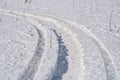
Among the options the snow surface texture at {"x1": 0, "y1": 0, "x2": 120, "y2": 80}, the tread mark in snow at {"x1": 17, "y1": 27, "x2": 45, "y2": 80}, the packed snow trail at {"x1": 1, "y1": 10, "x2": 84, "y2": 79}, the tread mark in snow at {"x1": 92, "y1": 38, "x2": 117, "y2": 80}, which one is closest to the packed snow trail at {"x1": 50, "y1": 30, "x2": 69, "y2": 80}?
the snow surface texture at {"x1": 0, "y1": 0, "x2": 120, "y2": 80}

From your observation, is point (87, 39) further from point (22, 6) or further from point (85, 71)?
point (22, 6)

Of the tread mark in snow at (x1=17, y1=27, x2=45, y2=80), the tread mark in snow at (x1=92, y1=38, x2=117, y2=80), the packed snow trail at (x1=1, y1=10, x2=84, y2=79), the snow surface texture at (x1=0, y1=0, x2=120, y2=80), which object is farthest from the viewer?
the packed snow trail at (x1=1, y1=10, x2=84, y2=79)

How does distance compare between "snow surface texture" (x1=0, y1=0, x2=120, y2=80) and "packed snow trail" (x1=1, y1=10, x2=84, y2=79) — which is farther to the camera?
"packed snow trail" (x1=1, y1=10, x2=84, y2=79)

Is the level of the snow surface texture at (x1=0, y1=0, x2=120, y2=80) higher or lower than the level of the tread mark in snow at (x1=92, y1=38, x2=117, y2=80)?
higher

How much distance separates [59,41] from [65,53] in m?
1.25

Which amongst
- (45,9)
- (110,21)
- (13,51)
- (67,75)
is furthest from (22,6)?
(67,75)

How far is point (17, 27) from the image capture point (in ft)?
43.3

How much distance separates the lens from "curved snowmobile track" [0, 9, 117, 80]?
8789 millimetres

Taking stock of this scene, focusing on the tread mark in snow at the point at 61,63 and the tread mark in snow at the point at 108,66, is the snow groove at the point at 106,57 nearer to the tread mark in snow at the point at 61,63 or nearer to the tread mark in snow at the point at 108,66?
the tread mark in snow at the point at 108,66

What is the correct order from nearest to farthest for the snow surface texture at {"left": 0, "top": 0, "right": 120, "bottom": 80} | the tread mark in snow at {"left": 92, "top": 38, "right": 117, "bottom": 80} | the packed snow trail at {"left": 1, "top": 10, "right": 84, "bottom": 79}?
the tread mark in snow at {"left": 92, "top": 38, "right": 117, "bottom": 80} < the snow surface texture at {"left": 0, "top": 0, "right": 120, "bottom": 80} < the packed snow trail at {"left": 1, "top": 10, "right": 84, "bottom": 79}

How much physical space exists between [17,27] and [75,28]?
2571 mm

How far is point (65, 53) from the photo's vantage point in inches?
418

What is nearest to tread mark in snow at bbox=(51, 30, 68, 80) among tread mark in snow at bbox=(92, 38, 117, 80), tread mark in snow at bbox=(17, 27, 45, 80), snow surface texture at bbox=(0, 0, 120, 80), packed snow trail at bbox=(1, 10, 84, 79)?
snow surface texture at bbox=(0, 0, 120, 80)

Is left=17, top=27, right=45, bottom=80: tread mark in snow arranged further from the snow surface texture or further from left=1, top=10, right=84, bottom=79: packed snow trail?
left=1, top=10, right=84, bottom=79: packed snow trail
